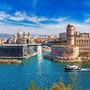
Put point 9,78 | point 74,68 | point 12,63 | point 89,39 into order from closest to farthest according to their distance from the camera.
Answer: point 9,78
point 74,68
point 12,63
point 89,39

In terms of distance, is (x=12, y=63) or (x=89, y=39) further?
(x=89, y=39)

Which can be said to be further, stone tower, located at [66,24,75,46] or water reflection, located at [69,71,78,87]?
stone tower, located at [66,24,75,46]

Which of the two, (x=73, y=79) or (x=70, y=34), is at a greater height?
(x=70, y=34)

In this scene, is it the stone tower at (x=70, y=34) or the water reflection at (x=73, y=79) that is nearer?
the water reflection at (x=73, y=79)

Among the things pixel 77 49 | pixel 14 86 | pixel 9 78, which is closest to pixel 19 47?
pixel 77 49

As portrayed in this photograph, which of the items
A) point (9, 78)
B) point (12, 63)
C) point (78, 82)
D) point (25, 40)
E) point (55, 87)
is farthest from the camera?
point (25, 40)

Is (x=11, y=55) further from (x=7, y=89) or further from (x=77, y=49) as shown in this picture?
(x=7, y=89)

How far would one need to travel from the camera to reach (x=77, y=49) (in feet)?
172

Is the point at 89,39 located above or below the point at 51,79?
above

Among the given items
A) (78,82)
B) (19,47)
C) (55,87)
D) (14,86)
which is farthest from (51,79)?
(19,47)

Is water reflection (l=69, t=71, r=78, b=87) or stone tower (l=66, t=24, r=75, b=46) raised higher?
stone tower (l=66, t=24, r=75, b=46)

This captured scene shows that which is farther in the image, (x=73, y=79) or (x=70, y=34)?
(x=70, y=34)

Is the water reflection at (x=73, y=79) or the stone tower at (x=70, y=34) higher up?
the stone tower at (x=70, y=34)

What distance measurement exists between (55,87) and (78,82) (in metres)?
14.3
